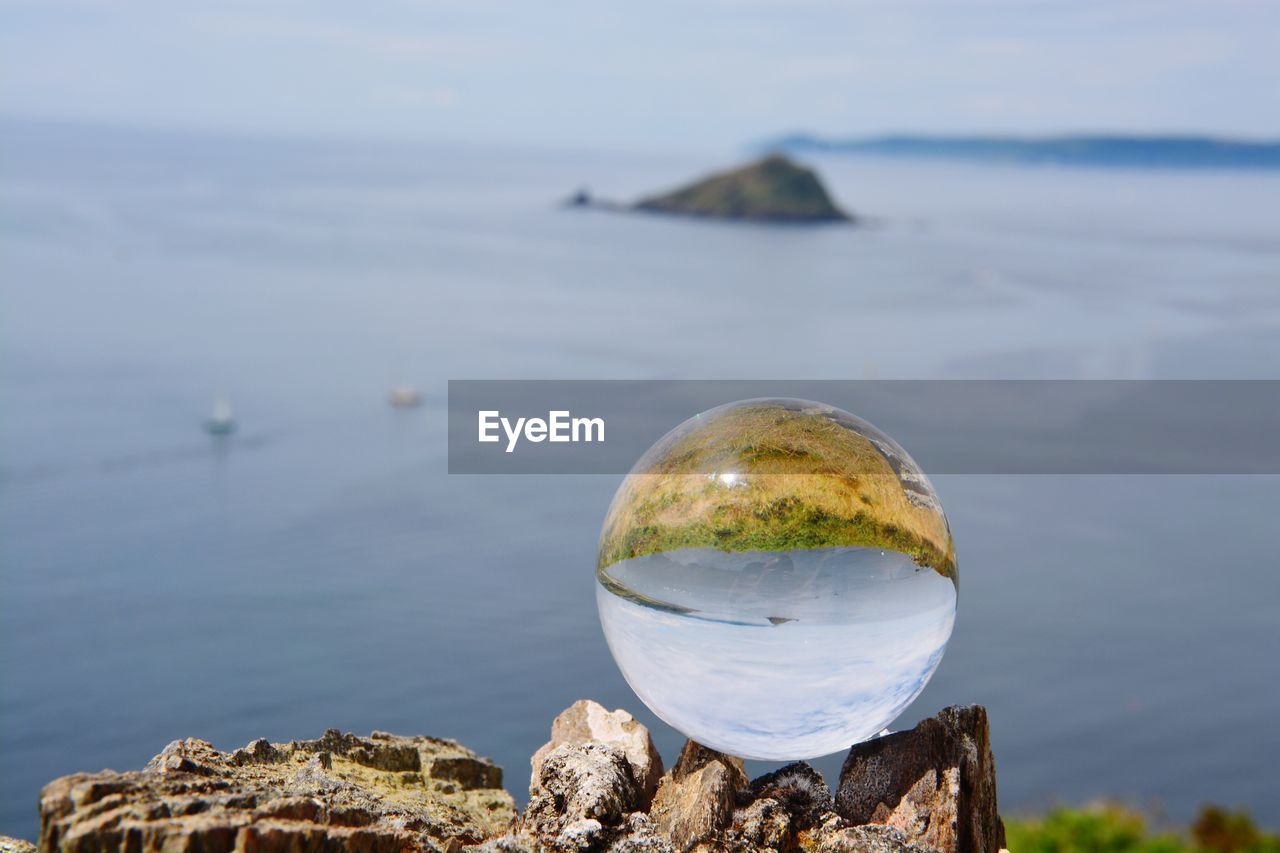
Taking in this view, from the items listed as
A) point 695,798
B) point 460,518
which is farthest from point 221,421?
point 695,798

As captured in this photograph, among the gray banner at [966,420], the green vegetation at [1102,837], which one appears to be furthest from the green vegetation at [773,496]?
the gray banner at [966,420]

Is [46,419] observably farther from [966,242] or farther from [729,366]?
[966,242]

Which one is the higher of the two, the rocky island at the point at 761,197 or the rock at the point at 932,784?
the rocky island at the point at 761,197

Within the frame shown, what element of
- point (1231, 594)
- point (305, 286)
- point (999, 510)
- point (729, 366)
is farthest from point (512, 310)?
point (1231, 594)

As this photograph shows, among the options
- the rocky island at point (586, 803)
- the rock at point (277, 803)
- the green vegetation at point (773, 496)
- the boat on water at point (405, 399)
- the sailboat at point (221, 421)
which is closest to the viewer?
the rock at point (277, 803)

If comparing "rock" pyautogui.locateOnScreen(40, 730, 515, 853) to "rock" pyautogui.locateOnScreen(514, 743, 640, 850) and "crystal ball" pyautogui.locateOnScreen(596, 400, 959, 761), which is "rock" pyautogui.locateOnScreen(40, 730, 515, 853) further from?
"crystal ball" pyautogui.locateOnScreen(596, 400, 959, 761)

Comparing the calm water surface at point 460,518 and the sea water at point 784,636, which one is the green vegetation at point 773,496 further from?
the calm water surface at point 460,518

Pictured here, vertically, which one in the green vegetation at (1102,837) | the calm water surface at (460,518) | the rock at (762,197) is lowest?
the green vegetation at (1102,837)
